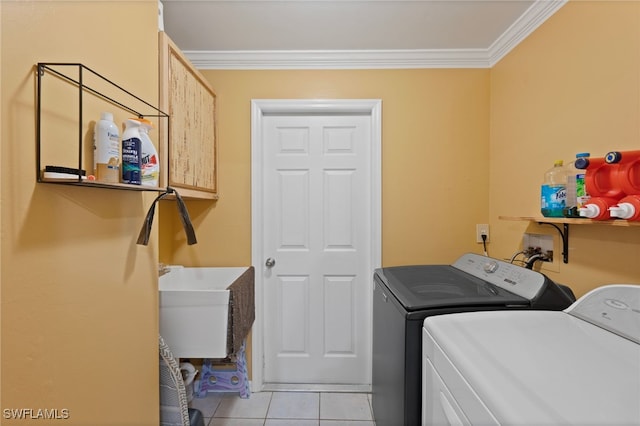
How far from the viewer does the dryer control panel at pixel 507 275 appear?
1178 mm

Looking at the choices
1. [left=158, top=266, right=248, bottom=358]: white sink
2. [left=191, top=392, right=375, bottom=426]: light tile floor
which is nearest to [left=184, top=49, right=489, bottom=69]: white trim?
[left=158, top=266, right=248, bottom=358]: white sink

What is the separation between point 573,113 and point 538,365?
1.27 m

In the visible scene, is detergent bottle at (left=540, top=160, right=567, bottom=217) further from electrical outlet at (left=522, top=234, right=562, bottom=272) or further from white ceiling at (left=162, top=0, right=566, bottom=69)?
white ceiling at (left=162, top=0, right=566, bottom=69)

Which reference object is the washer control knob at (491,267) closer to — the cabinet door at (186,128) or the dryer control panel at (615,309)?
the dryer control panel at (615,309)

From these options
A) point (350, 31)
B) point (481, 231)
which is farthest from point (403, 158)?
point (350, 31)

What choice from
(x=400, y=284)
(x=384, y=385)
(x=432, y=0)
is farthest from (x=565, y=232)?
(x=432, y=0)

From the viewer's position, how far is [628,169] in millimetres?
1030

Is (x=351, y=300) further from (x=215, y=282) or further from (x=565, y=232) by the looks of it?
(x=565, y=232)

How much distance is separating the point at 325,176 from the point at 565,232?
1.42 m

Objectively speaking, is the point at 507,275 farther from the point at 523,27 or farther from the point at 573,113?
the point at 523,27

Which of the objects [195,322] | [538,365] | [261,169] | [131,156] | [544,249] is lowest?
[195,322]

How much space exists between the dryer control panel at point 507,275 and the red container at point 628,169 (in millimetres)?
418

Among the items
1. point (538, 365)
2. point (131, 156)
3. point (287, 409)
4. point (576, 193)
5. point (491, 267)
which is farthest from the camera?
point (287, 409)

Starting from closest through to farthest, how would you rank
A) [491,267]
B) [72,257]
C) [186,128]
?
[72,257], [491,267], [186,128]
